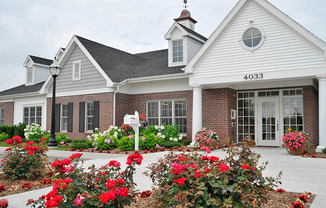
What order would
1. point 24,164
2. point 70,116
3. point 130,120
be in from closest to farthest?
point 24,164 < point 130,120 < point 70,116

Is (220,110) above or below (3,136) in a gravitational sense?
above

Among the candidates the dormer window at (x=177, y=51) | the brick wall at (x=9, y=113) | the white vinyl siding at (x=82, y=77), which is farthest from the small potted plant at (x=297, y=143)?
the brick wall at (x=9, y=113)

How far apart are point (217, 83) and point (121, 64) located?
25.4ft

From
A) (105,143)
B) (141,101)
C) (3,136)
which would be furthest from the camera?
(3,136)

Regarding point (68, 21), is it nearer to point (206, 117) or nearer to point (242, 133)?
point (206, 117)

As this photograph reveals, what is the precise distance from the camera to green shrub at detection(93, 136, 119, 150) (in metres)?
12.6

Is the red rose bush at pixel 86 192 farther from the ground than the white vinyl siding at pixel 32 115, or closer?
closer

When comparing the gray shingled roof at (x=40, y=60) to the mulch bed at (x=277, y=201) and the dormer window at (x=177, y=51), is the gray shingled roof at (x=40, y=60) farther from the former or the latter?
the mulch bed at (x=277, y=201)

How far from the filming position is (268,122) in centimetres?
1362

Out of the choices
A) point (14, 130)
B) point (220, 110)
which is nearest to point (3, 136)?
point (14, 130)

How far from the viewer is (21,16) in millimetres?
14328

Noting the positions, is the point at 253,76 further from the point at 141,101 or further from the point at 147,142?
the point at 141,101

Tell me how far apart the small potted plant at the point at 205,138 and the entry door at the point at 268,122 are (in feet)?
8.46

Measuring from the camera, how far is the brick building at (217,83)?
38.1ft
